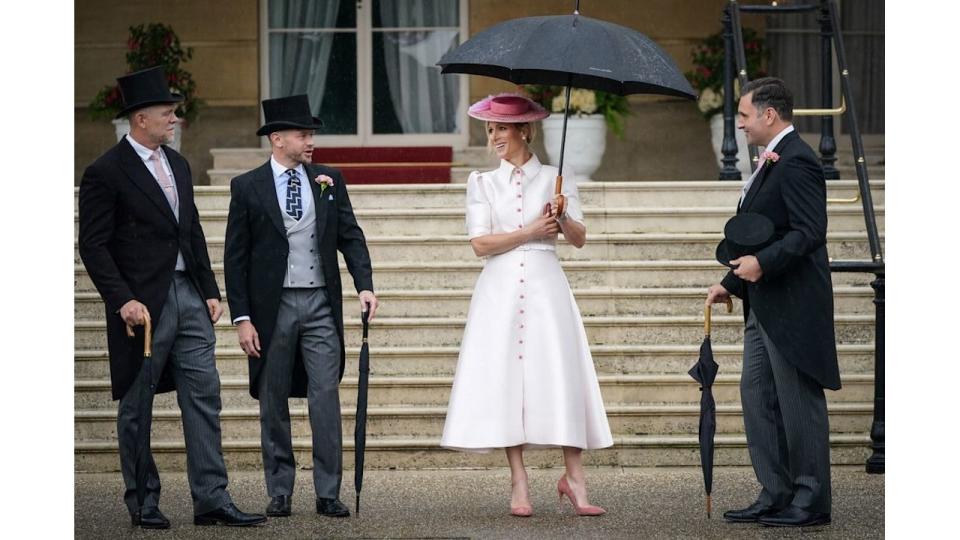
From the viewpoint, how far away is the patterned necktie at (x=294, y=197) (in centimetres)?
759

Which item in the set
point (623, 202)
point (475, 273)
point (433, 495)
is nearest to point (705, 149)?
point (623, 202)

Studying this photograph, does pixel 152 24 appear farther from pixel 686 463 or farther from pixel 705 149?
pixel 686 463

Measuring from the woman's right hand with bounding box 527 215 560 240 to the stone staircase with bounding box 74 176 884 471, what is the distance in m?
1.91

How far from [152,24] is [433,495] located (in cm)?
697

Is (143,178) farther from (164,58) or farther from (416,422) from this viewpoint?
(164,58)

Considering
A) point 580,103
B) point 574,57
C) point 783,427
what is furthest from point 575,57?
point 580,103

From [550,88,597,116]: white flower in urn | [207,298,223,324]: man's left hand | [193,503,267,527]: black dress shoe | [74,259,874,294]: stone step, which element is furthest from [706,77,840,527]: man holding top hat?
[550,88,597,116]: white flower in urn

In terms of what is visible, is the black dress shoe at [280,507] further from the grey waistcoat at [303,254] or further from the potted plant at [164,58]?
the potted plant at [164,58]

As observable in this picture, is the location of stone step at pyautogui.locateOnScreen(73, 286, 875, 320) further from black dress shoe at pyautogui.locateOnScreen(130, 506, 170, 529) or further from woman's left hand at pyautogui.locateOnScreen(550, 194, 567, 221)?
black dress shoe at pyautogui.locateOnScreen(130, 506, 170, 529)

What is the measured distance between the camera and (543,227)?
24.4ft

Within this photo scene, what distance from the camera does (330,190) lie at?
25.1 ft

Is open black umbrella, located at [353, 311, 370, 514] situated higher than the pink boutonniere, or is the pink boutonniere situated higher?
the pink boutonniere

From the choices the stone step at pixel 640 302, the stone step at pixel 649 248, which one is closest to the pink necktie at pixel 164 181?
the stone step at pixel 640 302

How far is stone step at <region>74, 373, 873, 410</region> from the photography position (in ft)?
30.8
